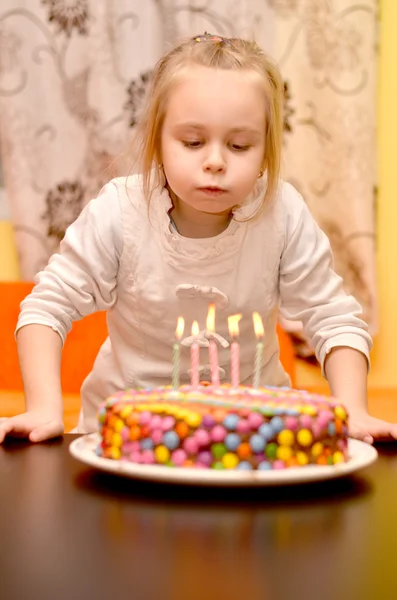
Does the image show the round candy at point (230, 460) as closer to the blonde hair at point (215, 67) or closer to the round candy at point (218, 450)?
the round candy at point (218, 450)

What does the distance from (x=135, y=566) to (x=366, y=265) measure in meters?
2.25

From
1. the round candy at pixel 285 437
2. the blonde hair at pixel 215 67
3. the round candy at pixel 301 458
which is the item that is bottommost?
the round candy at pixel 301 458

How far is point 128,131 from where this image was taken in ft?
8.73

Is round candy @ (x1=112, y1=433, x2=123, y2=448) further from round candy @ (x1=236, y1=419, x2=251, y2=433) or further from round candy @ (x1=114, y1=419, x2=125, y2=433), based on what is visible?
round candy @ (x1=236, y1=419, x2=251, y2=433)

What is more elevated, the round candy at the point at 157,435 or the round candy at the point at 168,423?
the round candy at the point at 168,423

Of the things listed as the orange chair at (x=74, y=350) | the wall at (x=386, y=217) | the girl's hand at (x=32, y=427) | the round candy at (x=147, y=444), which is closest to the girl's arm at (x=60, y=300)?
the girl's hand at (x=32, y=427)

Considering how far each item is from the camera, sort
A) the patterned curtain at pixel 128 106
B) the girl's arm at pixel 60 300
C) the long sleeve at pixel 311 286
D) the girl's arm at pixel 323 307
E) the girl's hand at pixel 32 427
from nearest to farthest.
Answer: the girl's hand at pixel 32 427 → the girl's arm at pixel 60 300 → the girl's arm at pixel 323 307 → the long sleeve at pixel 311 286 → the patterned curtain at pixel 128 106

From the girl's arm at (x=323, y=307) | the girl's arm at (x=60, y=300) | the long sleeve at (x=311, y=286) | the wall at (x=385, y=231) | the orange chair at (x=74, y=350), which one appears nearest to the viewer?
the girl's arm at (x=60, y=300)

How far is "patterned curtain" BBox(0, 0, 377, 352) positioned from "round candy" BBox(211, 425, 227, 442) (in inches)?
80.4

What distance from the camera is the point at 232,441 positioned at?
0.70m

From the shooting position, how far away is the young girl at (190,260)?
1.20 meters

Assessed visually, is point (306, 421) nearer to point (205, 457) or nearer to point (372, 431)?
point (205, 457)

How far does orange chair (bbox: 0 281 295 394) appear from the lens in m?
2.46

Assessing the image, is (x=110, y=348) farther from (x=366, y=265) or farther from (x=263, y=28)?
(x=263, y=28)
